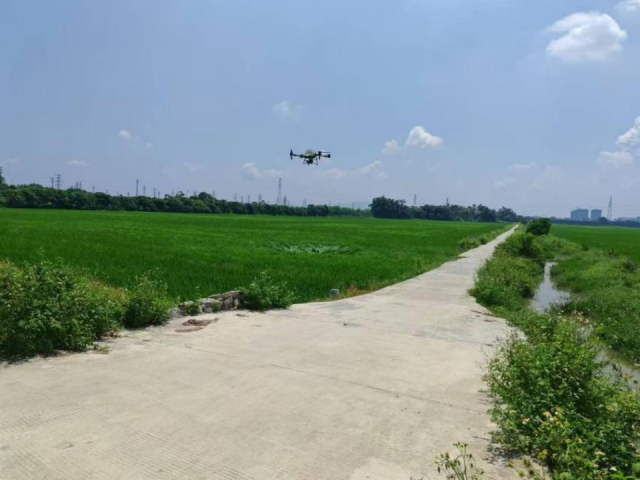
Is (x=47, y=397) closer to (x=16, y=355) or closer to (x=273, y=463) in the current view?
(x=16, y=355)

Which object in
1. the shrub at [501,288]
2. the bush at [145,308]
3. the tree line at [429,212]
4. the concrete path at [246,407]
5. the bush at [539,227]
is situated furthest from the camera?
the tree line at [429,212]

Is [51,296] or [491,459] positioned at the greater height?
[51,296]

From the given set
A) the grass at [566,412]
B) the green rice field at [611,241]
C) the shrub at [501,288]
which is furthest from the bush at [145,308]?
the green rice field at [611,241]

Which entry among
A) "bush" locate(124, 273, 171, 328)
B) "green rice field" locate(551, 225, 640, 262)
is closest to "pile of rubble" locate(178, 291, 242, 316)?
"bush" locate(124, 273, 171, 328)

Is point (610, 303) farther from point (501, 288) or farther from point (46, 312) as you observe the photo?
point (46, 312)

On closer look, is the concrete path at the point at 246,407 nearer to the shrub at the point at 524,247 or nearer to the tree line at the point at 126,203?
the shrub at the point at 524,247

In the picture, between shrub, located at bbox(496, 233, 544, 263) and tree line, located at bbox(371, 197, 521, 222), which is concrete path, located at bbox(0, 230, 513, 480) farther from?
tree line, located at bbox(371, 197, 521, 222)

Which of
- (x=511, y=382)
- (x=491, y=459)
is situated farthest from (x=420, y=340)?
(x=491, y=459)
